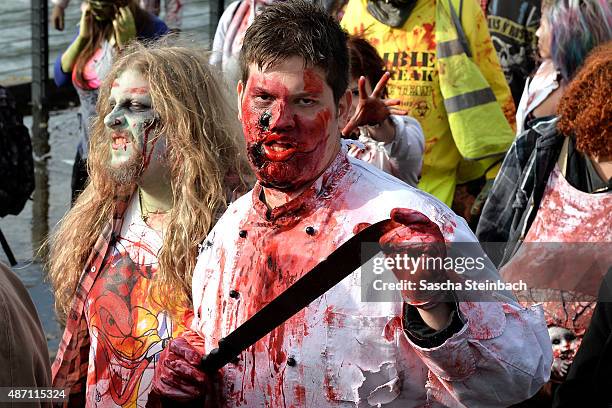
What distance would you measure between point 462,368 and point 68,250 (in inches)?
70.7

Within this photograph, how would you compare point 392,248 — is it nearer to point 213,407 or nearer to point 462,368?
point 462,368

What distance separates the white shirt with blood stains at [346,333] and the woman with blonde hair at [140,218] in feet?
2.12

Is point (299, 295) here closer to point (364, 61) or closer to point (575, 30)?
point (364, 61)

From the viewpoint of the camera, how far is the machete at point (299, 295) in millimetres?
2447

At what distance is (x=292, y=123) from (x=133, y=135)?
1005 mm

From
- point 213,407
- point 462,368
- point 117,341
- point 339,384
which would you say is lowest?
point 117,341

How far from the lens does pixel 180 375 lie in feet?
8.73

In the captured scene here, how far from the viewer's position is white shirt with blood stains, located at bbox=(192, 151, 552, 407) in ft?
7.87

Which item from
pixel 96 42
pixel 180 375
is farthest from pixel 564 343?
pixel 96 42

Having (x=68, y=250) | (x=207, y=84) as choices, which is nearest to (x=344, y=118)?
(x=207, y=84)

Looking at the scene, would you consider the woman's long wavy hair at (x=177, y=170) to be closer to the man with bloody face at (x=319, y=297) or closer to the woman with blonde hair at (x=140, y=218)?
the woman with blonde hair at (x=140, y=218)

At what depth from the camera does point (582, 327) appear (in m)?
3.88

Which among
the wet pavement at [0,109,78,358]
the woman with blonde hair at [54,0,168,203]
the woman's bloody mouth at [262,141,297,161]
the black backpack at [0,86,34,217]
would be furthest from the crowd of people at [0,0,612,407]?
the wet pavement at [0,109,78,358]

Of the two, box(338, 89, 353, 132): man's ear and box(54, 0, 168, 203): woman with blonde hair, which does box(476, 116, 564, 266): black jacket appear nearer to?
box(338, 89, 353, 132): man's ear
